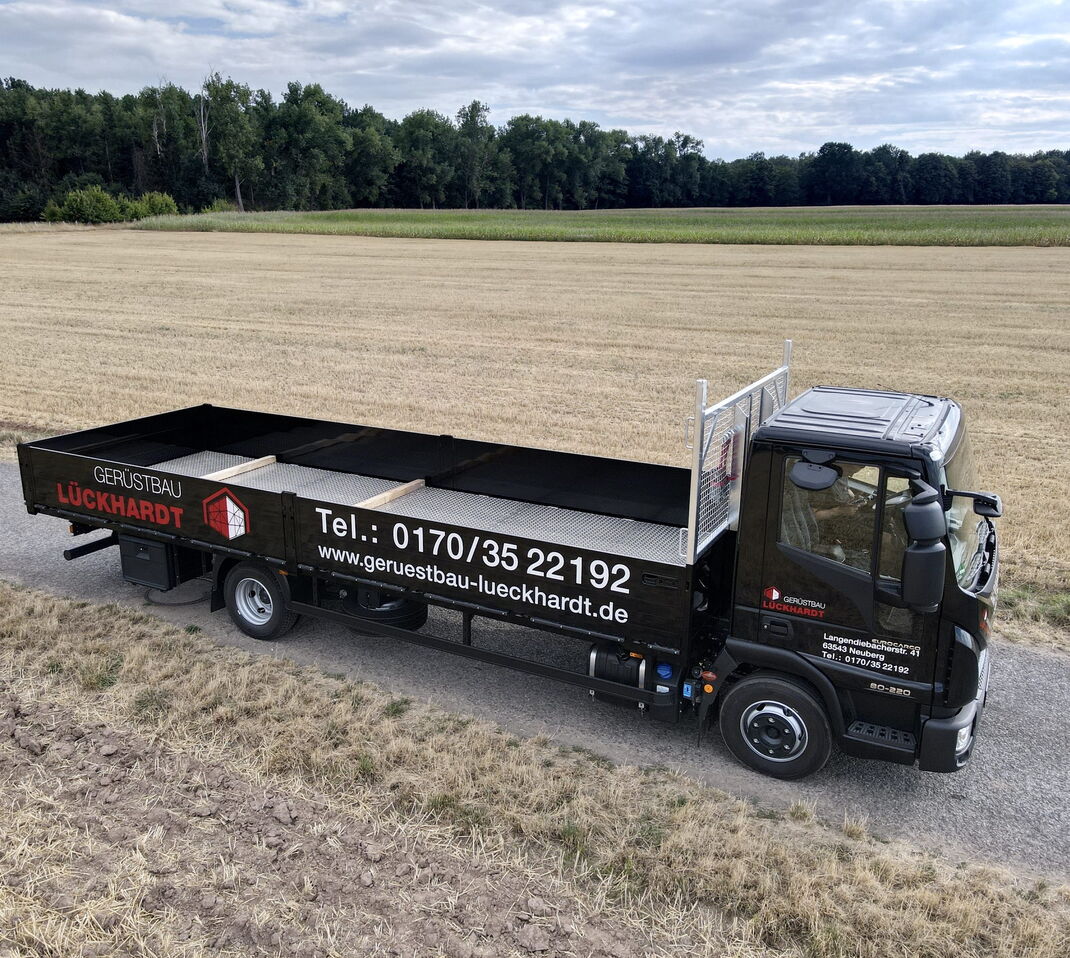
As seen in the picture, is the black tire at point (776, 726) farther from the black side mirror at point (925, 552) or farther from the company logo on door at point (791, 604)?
the black side mirror at point (925, 552)

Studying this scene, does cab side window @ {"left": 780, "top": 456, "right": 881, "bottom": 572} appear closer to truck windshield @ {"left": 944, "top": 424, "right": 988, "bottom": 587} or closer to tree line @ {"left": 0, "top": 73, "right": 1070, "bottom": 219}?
truck windshield @ {"left": 944, "top": 424, "right": 988, "bottom": 587}

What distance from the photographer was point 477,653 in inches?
262

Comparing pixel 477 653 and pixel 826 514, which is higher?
pixel 826 514

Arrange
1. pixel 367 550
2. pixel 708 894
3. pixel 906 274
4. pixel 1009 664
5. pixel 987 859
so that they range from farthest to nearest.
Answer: pixel 906 274, pixel 1009 664, pixel 367 550, pixel 987 859, pixel 708 894

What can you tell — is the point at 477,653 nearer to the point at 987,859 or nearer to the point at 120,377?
the point at 987,859

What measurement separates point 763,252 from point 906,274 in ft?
34.1

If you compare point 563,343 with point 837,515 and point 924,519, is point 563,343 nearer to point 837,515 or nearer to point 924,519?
point 837,515

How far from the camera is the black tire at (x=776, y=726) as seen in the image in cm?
571

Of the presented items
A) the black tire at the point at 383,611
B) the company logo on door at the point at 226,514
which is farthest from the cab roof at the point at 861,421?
the company logo on door at the point at 226,514

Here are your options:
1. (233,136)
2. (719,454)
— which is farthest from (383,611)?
(233,136)

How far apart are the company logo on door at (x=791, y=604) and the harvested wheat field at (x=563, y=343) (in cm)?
359

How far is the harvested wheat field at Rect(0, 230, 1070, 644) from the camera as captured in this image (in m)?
14.6

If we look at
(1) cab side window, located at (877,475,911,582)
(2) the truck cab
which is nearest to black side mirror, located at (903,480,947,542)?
(2) the truck cab

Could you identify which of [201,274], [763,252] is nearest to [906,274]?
[763,252]
